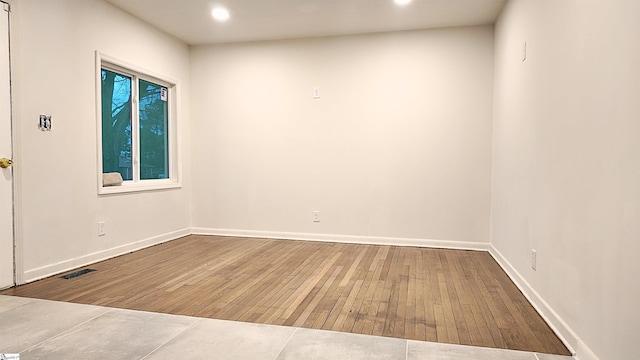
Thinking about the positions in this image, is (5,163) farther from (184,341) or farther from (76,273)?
(184,341)

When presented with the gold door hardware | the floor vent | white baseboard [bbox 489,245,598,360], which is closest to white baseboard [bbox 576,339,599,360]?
white baseboard [bbox 489,245,598,360]

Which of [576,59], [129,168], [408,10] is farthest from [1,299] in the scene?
[408,10]

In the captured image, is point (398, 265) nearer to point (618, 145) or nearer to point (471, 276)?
point (471, 276)

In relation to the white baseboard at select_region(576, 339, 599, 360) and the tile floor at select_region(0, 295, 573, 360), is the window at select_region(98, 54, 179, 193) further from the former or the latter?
the white baseboard at select_region(576, 339, 599, 360)

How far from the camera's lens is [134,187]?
433 centimetres

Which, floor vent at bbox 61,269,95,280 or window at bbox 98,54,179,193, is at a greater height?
window at bbox 98,54,179,193

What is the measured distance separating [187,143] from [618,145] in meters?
4.83

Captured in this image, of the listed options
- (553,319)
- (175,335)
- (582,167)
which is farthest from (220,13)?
(553,319)

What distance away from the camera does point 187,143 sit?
537 cm

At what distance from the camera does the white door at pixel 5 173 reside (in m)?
2.96

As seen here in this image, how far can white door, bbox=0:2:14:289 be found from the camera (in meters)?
2.96

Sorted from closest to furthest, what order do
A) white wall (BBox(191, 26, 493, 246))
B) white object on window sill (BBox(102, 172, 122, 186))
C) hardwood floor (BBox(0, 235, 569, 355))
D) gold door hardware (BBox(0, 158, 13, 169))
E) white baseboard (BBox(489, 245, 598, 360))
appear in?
white baseboard (BBox(489, 245, 598, 360)), hardwood floor (BBox(0, 235, 569, 355)), gold door hardware (BBox(0, 158, 13, 169)), white object on window sill (BBox(102, 172, 122, 186)), white wall (BBox(191, 26, 493, 246))

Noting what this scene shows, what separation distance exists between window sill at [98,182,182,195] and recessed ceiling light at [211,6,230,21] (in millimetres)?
2039

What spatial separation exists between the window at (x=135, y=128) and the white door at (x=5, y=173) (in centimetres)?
88
